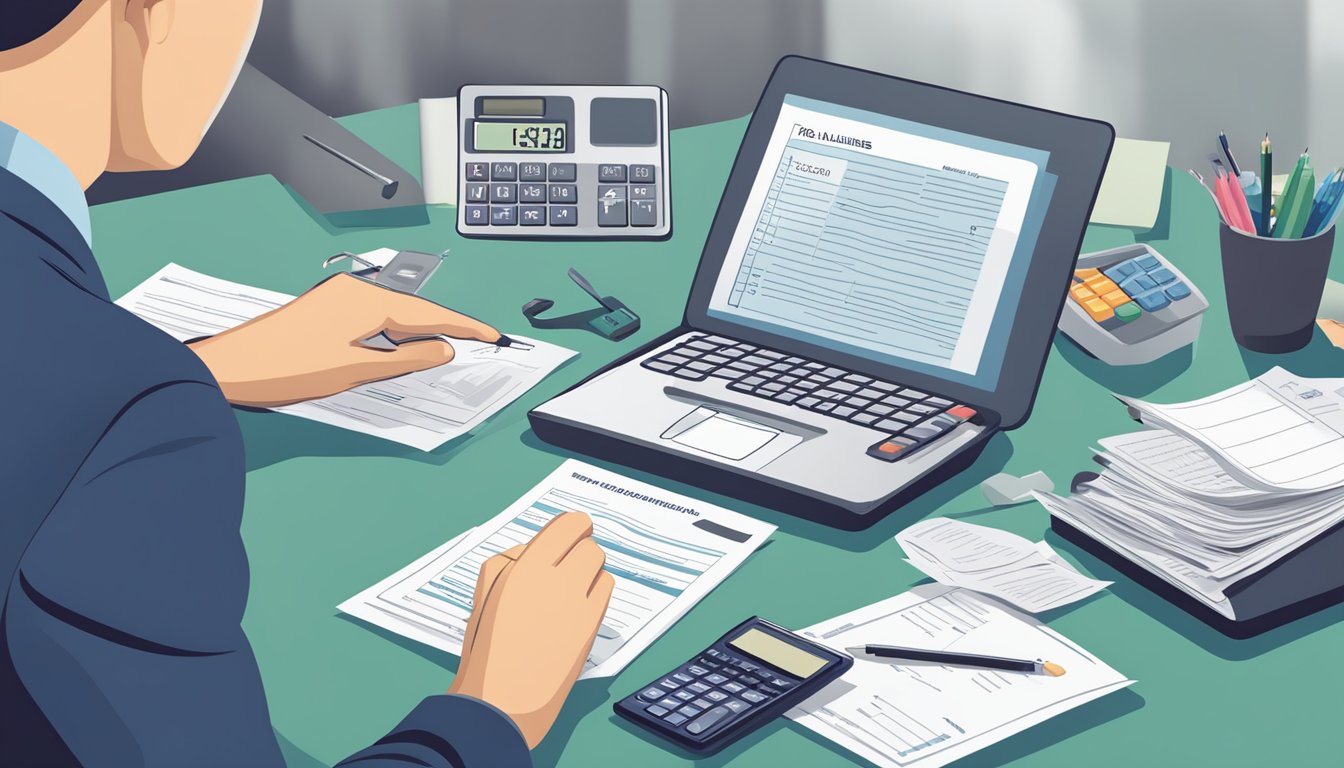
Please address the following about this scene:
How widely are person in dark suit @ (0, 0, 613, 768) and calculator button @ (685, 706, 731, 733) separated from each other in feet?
0.28

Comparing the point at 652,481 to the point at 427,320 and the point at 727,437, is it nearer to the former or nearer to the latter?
the point at 727,437

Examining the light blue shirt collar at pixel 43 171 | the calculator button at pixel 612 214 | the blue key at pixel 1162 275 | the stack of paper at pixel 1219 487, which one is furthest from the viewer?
the calculator button at pixel 612 214

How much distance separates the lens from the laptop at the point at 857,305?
1.11m

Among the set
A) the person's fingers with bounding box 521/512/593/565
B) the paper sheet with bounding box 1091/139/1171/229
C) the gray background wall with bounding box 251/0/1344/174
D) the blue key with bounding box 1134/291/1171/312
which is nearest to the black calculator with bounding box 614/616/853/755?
the person's fingers with bounding box 521/512/593/565

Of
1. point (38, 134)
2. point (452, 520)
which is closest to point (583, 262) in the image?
point (452, 520)

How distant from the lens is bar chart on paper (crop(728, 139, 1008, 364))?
1168 millimetres

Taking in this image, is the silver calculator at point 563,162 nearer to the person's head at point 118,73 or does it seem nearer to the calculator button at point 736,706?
the person's head at point 118,73

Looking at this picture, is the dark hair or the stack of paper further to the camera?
the stack of paper

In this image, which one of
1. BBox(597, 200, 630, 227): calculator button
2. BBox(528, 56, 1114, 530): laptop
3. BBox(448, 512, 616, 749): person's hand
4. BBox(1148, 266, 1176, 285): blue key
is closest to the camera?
BBox(448, 512, 616, 749): person's hand

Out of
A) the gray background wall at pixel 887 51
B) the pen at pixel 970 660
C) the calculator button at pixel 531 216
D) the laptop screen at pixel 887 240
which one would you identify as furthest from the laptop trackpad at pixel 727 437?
the gray background wall at pixel 887 51

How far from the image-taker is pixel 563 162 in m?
1.56

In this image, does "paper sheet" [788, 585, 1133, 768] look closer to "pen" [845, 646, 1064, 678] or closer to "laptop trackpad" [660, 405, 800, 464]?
"pen" [845, 646, 1064, 678]

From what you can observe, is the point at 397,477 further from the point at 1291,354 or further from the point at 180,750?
the point at 1291,354

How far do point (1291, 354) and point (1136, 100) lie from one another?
670mm
